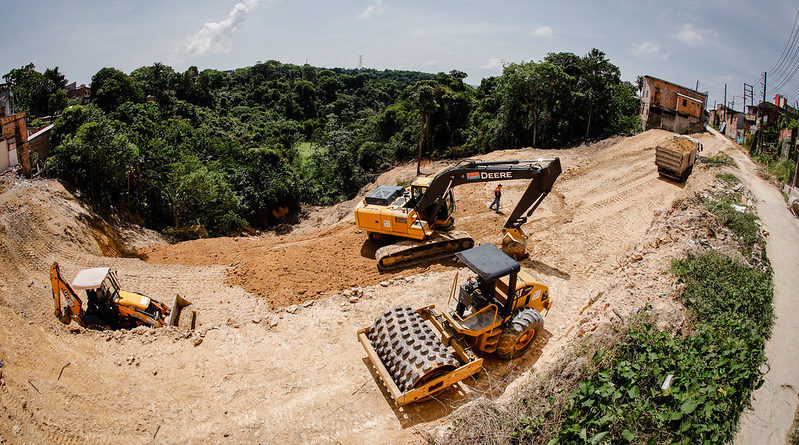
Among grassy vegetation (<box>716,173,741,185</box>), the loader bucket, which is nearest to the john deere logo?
the loader bucket

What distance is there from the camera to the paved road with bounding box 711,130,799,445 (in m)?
6.20

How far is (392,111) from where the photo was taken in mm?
42562

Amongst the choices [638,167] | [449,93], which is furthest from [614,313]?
[449,93]

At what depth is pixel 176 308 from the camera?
11141 millimetres

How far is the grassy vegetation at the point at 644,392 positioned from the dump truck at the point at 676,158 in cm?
1325

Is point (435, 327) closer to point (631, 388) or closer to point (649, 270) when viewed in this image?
point (631, 388)

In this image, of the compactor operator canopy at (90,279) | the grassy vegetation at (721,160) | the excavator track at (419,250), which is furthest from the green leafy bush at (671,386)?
the grassy vegetation at (721,160)

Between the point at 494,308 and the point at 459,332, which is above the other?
the point at 494,308

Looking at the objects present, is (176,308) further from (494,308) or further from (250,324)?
(494,308)

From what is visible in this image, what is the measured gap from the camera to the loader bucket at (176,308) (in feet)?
35.2

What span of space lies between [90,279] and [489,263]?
8884 mm

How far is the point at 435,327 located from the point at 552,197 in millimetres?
13600

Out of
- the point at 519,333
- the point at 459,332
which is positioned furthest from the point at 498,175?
the point at 459,332

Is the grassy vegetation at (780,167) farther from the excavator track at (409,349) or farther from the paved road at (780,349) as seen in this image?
the excavator track at (409,349)
